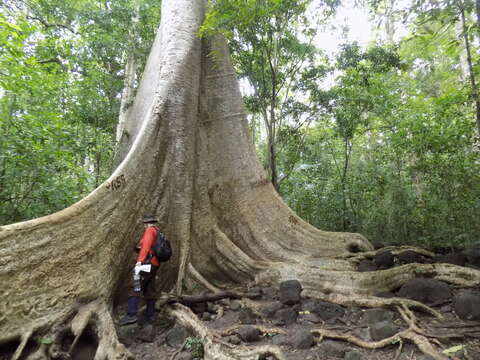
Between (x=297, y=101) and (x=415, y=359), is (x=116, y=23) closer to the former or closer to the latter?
(x=297, y=101)

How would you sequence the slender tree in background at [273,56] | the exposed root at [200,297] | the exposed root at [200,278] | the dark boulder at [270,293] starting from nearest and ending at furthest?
the exposed root at [200,297] < the dark boulder at [270,293] < the exposed root at [200,278] < the slender tree in background at [273,56]

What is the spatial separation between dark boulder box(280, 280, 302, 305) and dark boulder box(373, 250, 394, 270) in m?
1.37

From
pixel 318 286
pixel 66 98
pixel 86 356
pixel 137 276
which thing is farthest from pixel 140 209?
pixel 66 98

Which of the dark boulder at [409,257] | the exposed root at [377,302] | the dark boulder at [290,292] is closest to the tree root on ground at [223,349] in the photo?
the dark boulder at [290,292]

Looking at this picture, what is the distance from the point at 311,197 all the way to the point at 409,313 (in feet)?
16.8

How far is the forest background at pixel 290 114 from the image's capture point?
4980mm

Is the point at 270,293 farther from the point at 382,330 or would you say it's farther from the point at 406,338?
the point at 406,338

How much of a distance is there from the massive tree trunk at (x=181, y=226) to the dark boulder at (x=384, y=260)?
1.12 ft

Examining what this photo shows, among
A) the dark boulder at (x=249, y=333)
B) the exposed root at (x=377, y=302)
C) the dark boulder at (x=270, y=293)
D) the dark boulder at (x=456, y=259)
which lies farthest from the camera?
the dark boulder at (x=456, y=259)

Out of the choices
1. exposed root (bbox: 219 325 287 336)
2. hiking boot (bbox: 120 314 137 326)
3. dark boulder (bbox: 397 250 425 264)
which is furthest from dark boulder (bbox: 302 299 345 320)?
hiking boot (bbox: 120 314 137 326)

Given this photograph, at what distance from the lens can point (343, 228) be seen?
7211mm

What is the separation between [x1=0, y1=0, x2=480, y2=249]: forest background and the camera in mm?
4980

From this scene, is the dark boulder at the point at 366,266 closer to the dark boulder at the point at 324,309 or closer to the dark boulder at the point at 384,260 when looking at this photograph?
the dark boulder at the point at 384,260

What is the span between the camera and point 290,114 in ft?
26.8
